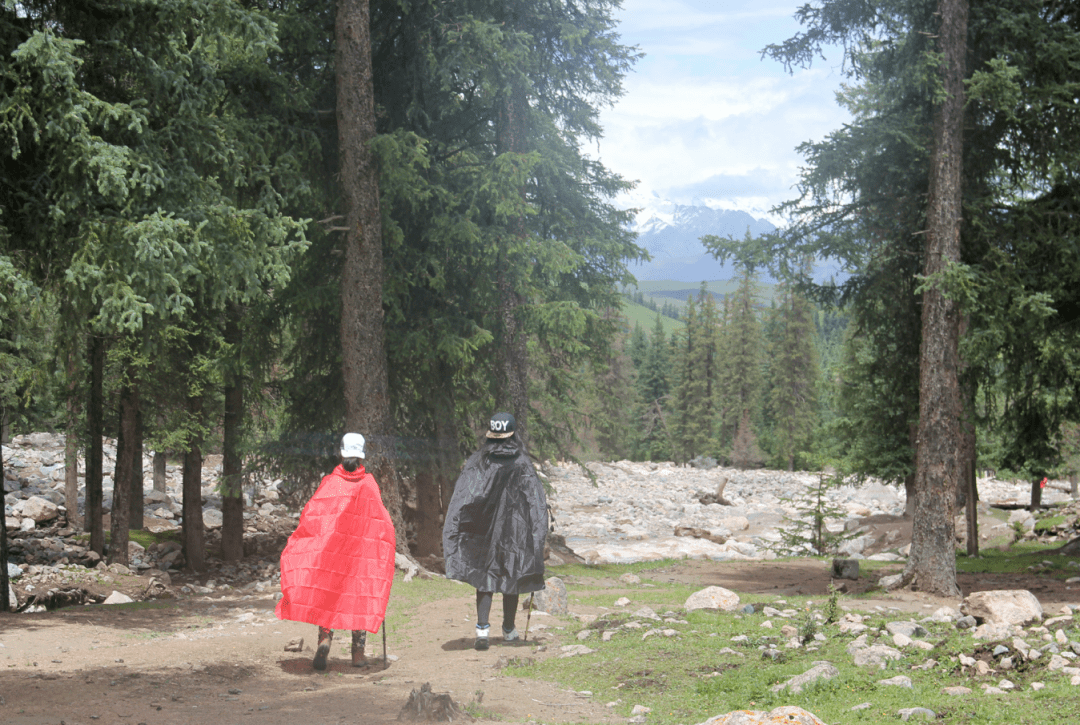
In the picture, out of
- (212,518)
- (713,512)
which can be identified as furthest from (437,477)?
(713,512)

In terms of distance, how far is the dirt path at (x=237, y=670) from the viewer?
532 centimetres

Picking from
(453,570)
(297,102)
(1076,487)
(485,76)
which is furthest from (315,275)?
(1076,487)

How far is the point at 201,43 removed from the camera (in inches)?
371

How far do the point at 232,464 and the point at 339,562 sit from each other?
10034mm

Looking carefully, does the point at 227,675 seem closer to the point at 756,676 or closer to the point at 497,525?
the point at 497,525

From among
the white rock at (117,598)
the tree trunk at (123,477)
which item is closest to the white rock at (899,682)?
the white rock at (117,598)

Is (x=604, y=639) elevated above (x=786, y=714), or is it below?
below

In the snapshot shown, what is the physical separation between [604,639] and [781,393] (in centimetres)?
4915

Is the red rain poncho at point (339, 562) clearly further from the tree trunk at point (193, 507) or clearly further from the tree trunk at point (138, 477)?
the tree trunk at point (193, 507)

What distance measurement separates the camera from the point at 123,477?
1487 cm

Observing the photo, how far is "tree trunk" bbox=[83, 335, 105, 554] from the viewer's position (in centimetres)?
1428

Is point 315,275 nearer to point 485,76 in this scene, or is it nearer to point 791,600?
point 485,76

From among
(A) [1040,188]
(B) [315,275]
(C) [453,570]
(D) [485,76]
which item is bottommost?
(C) [453,570]

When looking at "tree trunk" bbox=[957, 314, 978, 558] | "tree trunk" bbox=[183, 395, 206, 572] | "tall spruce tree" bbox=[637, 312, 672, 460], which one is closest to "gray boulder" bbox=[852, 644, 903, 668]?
"tree trunk" bbox=[957, 314, 978, 558]
